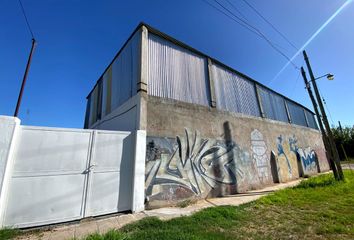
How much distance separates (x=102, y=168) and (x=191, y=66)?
5.78 m

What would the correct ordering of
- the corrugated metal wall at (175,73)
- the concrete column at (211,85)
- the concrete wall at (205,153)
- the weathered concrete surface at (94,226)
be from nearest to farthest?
1. the weathered concrete surface at (94,226)
2. the concrete wall at (205,153)
3. the corrugated metal wall at (175,73)
4. the concrete column at (211,85)

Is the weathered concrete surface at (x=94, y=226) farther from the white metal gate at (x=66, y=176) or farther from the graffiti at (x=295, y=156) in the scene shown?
the graffiti at (x=295, y=156)

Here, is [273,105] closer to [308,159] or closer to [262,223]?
[308,159]

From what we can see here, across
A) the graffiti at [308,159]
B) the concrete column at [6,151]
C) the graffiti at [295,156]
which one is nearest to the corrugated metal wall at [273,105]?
the graffiti at [295,156]

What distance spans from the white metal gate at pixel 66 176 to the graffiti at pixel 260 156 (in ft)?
22.8

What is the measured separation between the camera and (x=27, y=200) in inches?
145

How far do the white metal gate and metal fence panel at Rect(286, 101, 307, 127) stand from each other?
606 inches

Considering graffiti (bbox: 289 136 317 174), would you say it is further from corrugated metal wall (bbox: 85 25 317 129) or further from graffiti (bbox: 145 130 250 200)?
graffiti (bbox: 145 130 250 200)

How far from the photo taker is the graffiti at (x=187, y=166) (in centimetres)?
546

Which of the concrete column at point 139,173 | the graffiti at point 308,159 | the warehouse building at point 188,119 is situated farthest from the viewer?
the graffiti at point 308,159

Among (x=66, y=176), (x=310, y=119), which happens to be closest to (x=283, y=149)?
(x=310, y=119)

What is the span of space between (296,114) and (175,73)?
14302 mm

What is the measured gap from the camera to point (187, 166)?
621cm

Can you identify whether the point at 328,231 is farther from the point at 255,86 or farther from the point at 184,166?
the point at 255,86
